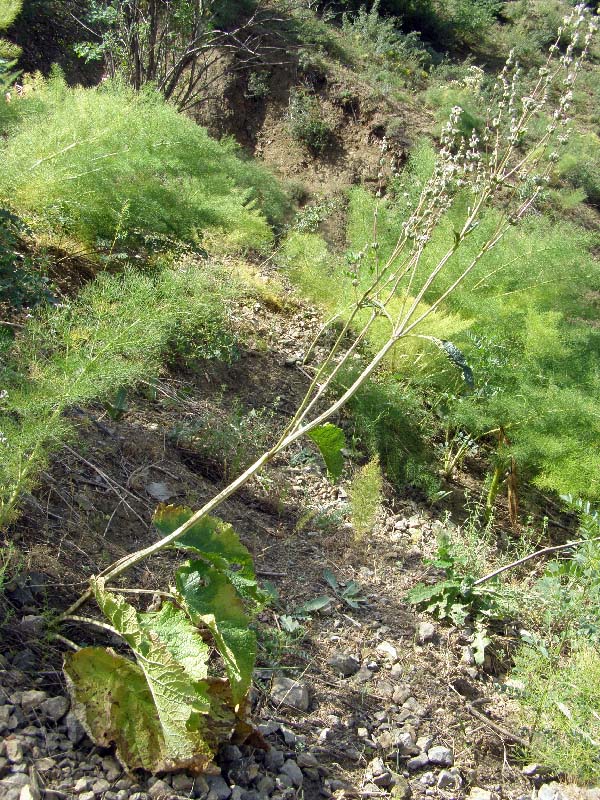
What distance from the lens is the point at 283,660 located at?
2293 mm

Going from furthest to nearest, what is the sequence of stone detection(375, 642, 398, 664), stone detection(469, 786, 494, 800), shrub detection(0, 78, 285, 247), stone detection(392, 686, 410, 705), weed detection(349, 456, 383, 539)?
1. shrub detection(0, 78, 285, 247)
2. weed detection(349, 456, 383, 539)
3. stone detection(375, 642, 398, 664)
4. stone detection(392, 686, 410, 705)
5. stone detection(469, 786, 494, 800)

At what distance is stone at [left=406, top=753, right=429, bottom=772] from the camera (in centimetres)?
214

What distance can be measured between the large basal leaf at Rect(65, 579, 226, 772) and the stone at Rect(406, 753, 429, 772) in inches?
26.3

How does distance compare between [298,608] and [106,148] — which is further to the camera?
[106,148]

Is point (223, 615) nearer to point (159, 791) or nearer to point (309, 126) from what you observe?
point (159, 791)

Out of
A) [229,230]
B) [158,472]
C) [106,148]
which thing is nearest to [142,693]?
[158,472]

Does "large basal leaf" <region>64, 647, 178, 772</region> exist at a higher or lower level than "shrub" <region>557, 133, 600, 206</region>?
lower

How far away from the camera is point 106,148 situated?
3490 millimetres

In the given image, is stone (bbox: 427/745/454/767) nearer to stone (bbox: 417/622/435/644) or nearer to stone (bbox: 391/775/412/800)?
stone (bbox: 391/775/412/800)

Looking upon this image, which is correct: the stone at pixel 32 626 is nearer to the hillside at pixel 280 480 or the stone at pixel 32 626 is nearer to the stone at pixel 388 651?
the hillside at pixel 280 480

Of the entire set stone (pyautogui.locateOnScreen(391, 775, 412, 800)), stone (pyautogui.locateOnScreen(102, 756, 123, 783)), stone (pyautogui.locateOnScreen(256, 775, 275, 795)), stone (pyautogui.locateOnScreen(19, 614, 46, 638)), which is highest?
stone (pyautogui.locateOnScreen(19, 614, 46, 638))

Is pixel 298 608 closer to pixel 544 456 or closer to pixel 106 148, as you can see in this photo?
pixel 544 456

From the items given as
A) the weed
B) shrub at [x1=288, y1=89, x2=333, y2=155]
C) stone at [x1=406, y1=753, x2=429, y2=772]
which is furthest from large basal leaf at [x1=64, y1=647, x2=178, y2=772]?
shrub at [x1=288, y1=89, x2=333, y2=155]

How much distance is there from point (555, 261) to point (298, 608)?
341 cm
